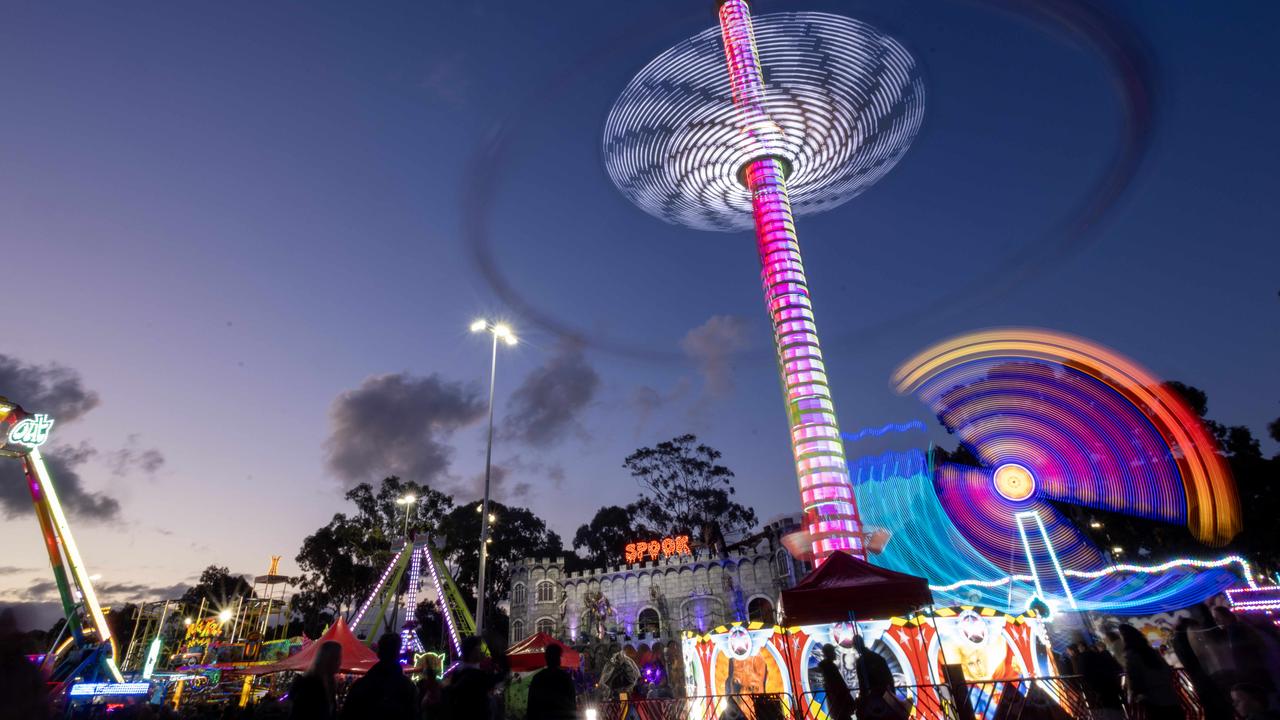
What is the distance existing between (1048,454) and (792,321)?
984cm

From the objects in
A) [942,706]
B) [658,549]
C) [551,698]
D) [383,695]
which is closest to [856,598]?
[942,706]

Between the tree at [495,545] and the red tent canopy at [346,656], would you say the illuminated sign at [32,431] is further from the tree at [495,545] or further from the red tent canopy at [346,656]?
the tree at [495,545]

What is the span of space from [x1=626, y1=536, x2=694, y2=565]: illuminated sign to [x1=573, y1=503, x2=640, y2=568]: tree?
69.5ft

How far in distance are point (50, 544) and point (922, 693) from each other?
25.6 m

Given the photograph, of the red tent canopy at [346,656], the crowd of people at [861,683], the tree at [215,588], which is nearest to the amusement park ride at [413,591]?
the red tent canopy at [346,656]

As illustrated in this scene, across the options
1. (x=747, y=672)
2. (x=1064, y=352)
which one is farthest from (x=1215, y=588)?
(x=747, y=672)

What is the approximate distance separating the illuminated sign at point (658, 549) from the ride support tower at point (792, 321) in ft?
90.6

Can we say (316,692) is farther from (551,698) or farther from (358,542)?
(358,542)

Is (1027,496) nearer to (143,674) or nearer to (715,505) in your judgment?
(143,674)

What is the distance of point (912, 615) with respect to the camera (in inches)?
467

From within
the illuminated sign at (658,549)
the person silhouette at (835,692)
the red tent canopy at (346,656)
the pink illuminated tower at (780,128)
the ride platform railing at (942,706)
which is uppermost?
the pink illuminated tower at (780,128)

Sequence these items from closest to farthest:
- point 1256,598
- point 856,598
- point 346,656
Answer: point 856,598 < point 346,656 < point 1256,598

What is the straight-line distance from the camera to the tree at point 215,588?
76.9m

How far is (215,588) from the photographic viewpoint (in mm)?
78062
